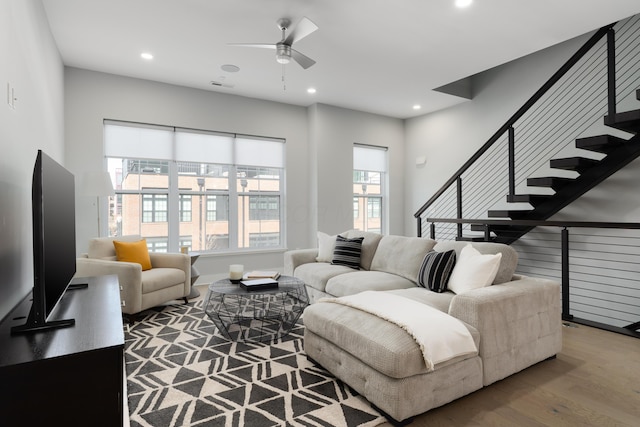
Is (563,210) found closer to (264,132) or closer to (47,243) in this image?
(264,132)

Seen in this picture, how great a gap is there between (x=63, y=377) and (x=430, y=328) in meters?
1.65

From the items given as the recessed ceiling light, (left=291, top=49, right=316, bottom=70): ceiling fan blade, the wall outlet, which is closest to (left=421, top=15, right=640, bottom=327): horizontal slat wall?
(left=291, top=49, right=316, bottom=70): ceiling fan blade

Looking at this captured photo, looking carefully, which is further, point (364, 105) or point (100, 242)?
point (364, 105)

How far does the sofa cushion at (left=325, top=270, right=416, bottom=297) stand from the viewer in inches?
127

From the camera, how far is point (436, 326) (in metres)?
1.98

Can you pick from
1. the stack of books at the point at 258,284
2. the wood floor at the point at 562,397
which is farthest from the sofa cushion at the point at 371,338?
the stack of books at the point at 258,284

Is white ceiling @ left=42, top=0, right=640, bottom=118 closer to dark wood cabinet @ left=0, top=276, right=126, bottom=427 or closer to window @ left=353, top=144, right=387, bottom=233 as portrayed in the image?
window @ left=353, top=144, right=387, bottom=233

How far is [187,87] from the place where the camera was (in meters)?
5.19

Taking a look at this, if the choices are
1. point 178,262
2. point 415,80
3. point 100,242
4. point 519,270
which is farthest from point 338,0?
point 519,270

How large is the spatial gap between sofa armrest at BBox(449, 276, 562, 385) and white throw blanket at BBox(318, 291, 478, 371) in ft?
0.53

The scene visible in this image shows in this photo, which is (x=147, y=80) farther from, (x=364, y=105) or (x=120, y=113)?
(x=364, y=105)

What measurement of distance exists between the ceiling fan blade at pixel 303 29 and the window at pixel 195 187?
2.63 metres

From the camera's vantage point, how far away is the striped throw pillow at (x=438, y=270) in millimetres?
2883

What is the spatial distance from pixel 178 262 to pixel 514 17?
423cm
